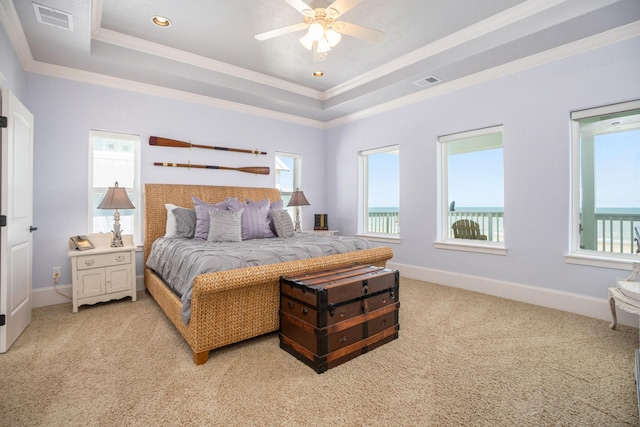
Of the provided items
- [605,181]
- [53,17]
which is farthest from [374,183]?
[53,17]

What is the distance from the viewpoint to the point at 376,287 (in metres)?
2.34

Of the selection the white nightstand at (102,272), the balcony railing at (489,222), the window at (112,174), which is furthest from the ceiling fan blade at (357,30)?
the white nightstand at (102,272)

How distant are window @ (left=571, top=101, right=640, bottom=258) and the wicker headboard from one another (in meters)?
4.04

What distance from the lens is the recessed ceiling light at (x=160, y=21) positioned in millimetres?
2967

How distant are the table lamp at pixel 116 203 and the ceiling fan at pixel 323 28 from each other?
90.1 inches

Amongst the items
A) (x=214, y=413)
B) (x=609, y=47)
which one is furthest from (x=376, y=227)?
(x=214, y=413)

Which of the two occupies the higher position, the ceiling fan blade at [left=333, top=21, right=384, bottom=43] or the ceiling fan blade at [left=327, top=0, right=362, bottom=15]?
the ceiling fan blade at [left=327, top=0, right=362, bottom=15]

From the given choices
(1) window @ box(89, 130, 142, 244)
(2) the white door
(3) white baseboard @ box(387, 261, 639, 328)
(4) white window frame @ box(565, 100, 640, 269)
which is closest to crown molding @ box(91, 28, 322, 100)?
(1) window @ box(89, 130, 142, 244)

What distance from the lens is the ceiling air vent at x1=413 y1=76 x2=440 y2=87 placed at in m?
3.84

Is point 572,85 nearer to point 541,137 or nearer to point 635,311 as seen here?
point 541,137

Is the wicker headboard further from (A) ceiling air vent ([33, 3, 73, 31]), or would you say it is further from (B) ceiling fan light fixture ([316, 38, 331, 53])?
(B) ceiling fan light fixture ([316, 38, 331, 53])

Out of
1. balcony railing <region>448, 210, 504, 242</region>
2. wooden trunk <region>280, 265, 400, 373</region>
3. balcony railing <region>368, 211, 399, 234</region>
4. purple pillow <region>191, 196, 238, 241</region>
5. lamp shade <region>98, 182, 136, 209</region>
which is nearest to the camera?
wooden trunk <region>280, 265, 400, 373</region>

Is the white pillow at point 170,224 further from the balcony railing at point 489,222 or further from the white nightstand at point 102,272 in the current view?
the balcony railing at point 489,222

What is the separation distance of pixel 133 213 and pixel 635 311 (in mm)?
5027
